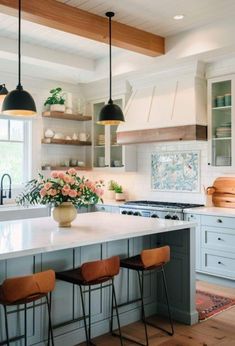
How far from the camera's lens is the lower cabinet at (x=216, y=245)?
4.72 metres

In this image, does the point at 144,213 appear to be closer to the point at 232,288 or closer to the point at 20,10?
the point at 232,288

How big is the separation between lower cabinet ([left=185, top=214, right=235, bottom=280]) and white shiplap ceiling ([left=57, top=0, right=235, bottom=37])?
2.35 meters

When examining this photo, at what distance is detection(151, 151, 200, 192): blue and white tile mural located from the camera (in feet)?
19.0

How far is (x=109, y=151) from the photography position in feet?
21.7

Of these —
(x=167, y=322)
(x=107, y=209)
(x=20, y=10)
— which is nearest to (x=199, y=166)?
(x=107, y=209)

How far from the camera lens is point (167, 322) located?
379 centimetres

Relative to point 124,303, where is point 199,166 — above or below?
above

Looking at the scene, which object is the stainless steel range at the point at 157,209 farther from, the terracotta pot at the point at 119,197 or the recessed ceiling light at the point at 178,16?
the recessed ceiling light at the point at 178,16

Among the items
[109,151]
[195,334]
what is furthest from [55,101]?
[195,334]

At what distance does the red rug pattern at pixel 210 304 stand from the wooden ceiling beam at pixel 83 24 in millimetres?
3072

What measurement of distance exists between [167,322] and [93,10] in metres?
3.33

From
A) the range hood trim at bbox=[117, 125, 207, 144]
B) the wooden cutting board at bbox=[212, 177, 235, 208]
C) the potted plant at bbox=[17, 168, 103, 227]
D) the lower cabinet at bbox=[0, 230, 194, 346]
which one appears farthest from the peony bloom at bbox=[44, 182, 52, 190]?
the wooden cutting board at bbox=[212, 177, 235, 208]

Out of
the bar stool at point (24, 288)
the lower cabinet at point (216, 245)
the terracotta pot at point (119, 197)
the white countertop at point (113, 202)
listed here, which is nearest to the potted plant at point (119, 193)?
the terracotta pot at point (119, 197)

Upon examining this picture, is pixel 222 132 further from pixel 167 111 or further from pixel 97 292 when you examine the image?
pixel 97 292
